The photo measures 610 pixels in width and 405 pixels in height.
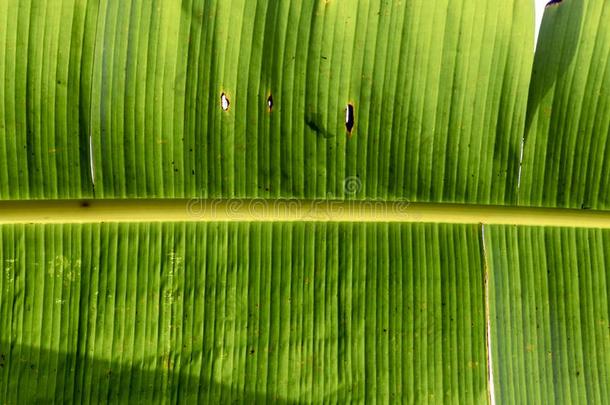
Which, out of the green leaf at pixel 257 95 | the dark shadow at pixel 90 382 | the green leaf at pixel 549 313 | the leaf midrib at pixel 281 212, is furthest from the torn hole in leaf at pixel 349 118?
the dark shadow at pixel 90 382

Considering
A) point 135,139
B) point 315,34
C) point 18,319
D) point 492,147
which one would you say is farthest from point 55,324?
point 492,147

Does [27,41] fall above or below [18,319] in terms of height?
above

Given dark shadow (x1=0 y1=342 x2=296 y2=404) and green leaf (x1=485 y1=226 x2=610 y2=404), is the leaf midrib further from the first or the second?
dark shadow (x1=0 y1=342 x2=296 y2=404)

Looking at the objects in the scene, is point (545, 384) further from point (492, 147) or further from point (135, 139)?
point (135, 139)

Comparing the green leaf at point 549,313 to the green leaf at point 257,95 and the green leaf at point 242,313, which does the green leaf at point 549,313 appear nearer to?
the green leaf at point 242,313

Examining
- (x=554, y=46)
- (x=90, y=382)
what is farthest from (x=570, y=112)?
(x=90, y=382)

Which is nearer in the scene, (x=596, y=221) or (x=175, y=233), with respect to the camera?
(x=175, y=233)

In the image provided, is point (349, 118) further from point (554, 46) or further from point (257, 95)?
point (554, 46)

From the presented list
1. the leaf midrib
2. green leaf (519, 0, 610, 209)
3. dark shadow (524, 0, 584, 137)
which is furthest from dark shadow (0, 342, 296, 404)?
dark shadow (524, 0, 584, 137)
